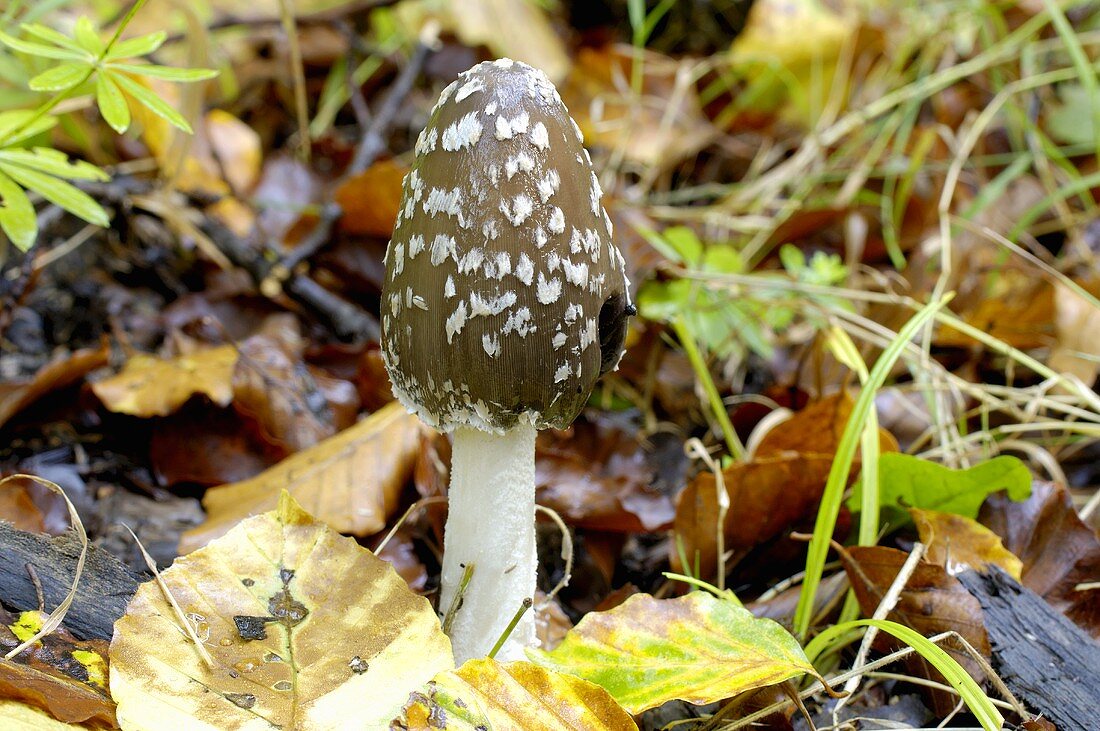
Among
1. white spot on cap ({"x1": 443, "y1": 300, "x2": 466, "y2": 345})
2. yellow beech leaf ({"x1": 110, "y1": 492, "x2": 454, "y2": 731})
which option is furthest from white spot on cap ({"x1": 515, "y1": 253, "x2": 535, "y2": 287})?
yellow beech leaf ({"x1": 110, "y1": 492, "x2": 454, "y2": 731})

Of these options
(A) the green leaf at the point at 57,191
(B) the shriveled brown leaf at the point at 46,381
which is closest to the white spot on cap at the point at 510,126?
(A) the green leaf at the point at 57,191

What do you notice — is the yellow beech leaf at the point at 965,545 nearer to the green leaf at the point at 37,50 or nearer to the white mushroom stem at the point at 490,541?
the white mushroom stem at the point at 490,541

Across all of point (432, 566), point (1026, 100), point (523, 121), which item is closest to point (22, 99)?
point (432, 566)

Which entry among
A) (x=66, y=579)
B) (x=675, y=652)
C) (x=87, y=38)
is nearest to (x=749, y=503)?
(x=675, y=652)

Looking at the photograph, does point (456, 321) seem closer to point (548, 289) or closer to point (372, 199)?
point (548, 289)

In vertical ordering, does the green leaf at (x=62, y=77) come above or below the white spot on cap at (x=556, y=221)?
above
